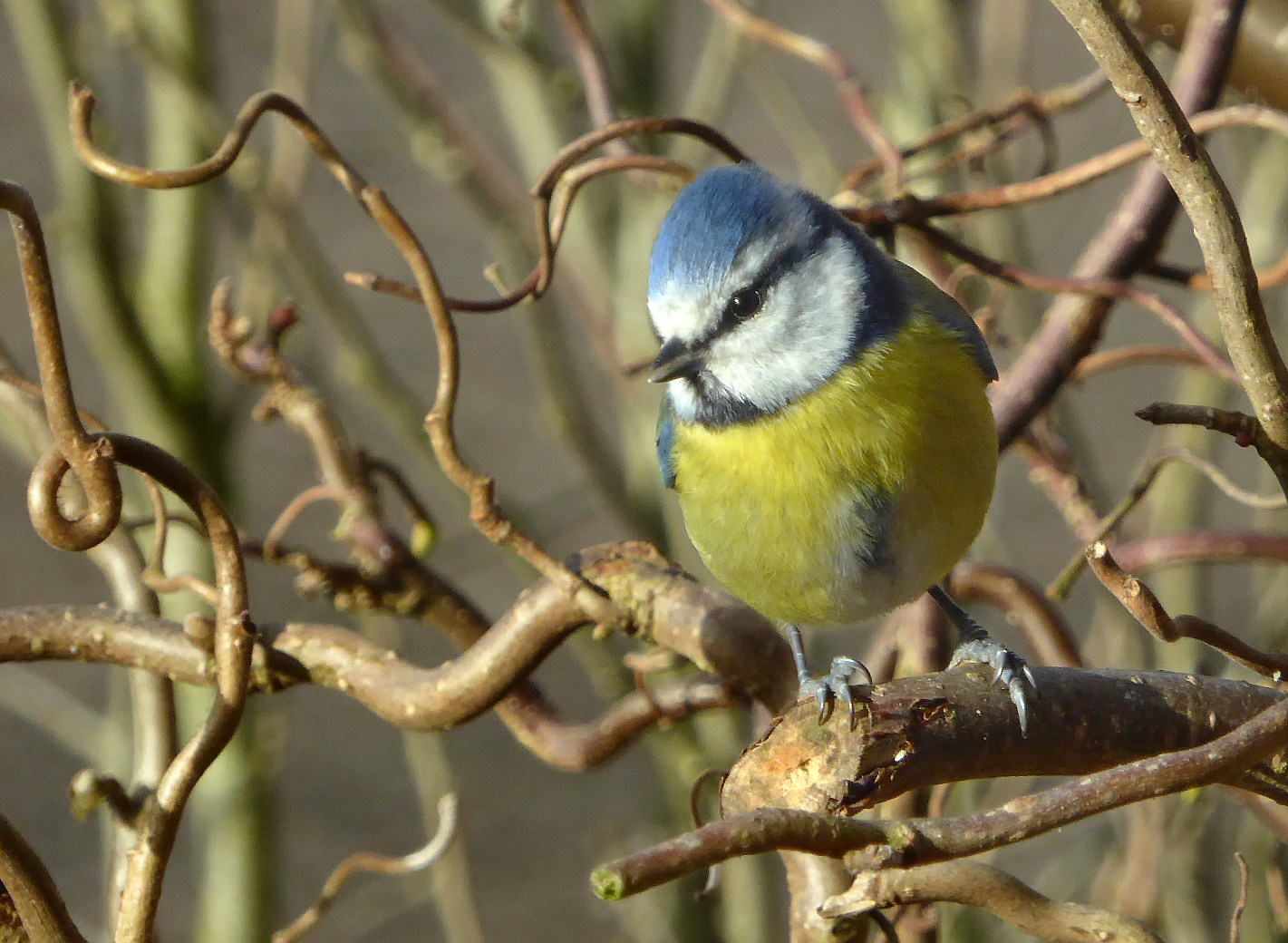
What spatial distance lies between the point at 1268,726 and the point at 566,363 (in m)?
1.35

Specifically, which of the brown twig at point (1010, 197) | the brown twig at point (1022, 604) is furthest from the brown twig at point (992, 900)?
the brown twig at point (1010, 197)

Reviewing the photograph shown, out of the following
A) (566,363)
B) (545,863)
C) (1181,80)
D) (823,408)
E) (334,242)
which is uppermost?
(334,242)

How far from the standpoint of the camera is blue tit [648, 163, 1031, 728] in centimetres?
93

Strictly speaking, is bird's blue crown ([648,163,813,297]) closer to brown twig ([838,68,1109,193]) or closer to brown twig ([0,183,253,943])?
brown twig ([838,68,1109,193])

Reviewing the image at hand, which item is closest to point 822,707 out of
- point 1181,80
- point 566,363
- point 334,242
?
point 1181,80

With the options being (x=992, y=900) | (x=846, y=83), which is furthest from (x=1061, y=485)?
(x=992, y=900)

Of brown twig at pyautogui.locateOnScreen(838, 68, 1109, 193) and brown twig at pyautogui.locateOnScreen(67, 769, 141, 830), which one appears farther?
brown twig at pyautogui.locateOnScreen(838, 68, 1109, 193)

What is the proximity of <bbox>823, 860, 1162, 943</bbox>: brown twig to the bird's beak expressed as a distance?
0.44m

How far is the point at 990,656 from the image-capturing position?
91cm

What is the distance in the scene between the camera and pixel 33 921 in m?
0.62

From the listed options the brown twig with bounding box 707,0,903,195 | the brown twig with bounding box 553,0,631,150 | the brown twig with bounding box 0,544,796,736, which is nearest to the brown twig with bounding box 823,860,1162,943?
the brown twig with bounding box 0,544,796,736

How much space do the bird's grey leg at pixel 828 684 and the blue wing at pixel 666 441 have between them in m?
0.15

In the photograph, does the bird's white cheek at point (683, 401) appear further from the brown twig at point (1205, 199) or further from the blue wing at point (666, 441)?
the brown twig at point (1205, 199)

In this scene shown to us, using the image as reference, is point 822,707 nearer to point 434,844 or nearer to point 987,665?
point 987,665
